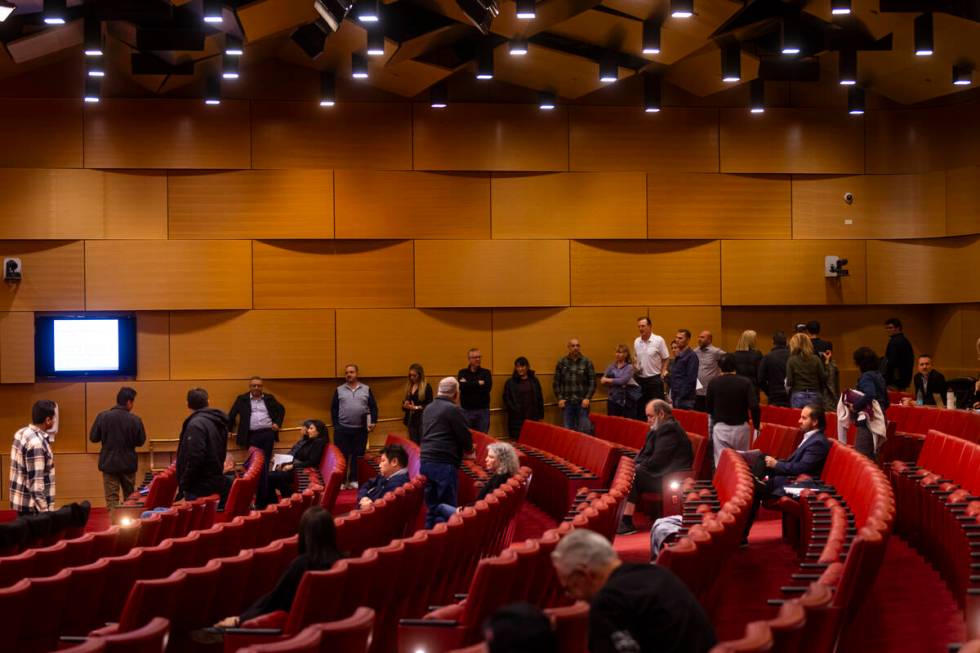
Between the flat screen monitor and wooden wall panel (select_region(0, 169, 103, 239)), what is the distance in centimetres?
→ 81

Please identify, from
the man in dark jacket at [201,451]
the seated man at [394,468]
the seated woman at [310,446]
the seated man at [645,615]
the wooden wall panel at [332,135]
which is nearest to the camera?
the seated man at [645,615]

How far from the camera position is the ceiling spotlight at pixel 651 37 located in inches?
350

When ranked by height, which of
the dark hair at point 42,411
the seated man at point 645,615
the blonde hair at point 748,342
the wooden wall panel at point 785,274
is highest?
the wooden wall panel at point 785,274

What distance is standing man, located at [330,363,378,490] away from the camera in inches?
418

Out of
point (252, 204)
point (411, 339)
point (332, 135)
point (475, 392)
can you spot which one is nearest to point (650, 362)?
point (475, 392)

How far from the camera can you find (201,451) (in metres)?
6.88

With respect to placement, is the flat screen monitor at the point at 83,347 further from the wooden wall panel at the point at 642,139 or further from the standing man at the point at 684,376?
the standing man at the point at 684,376

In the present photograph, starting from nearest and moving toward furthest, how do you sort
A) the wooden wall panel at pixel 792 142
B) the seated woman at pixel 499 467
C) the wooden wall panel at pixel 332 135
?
1. the seated woman at pixel 499 467
2. the wooden wall panel at pixel 332 135
3. the wooden wall panel at pixel 792 142

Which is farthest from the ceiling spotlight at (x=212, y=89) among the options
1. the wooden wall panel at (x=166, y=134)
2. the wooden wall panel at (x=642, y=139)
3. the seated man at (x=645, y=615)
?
the seated man at (x=645, y=615)

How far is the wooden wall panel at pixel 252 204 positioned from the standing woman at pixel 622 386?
3.00 meters

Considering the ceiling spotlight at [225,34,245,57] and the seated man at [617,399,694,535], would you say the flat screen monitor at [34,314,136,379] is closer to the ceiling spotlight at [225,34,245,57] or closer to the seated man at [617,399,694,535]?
the ceiling spotlight at [225,34,245,57]

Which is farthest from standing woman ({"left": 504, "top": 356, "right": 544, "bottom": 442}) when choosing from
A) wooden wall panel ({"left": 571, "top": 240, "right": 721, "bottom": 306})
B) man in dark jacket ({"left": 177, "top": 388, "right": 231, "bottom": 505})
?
man in dark jacket ({"left": 177, "top": 388, "right": 231, "bottom": 505})

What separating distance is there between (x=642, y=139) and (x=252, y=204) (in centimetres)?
390

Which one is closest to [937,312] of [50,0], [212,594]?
[50,0]
